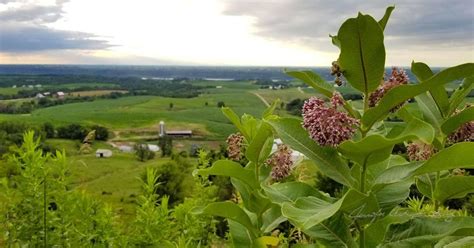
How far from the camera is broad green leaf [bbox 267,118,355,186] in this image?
5.01 ft

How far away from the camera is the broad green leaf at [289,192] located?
167 cm

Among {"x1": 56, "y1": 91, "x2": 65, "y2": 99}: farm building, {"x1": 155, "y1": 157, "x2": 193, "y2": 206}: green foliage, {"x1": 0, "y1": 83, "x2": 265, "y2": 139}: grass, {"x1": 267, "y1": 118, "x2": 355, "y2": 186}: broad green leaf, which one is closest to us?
{"x1": 267, "y1": 118, "x2": 355, "y2": 186}: broad green leaf

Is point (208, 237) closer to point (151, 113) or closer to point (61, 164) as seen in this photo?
point (61, 164)

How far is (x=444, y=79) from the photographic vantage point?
141 centimetres

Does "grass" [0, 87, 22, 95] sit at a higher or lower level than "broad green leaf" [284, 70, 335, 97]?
lower

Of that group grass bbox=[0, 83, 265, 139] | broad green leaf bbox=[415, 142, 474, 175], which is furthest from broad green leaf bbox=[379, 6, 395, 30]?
grass bbox=[0, 83, 265, 139]

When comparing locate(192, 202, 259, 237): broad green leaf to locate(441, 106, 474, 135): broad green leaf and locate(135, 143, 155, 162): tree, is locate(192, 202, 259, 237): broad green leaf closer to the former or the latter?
locate(441, 106, 474, 135): broad green leaf

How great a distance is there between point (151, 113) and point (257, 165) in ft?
359

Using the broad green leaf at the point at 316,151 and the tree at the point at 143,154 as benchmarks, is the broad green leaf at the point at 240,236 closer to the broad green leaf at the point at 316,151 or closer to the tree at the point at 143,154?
the broad green leaf at the point at 316,151

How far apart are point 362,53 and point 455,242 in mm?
620

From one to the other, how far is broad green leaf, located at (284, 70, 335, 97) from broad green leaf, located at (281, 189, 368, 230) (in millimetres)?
327

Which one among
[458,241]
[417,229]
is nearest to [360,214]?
[417,229]

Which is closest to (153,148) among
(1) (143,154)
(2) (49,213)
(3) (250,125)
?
(1) (143,154)

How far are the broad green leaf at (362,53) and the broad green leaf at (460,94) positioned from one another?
48cm
